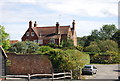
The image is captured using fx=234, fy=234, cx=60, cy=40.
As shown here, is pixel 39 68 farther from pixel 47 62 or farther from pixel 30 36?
pixel 30 36

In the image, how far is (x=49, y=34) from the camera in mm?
66625

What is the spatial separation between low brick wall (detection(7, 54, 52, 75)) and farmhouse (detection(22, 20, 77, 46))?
3511 centimetres

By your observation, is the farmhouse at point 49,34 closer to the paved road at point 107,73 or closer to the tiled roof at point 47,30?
the tiled roof at point 47,30

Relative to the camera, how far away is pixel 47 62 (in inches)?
1098

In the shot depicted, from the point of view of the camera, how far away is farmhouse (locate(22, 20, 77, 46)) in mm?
64688

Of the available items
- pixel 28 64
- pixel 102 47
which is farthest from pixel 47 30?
pixel 28 64

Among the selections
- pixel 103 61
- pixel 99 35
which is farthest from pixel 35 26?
pixel 99 35

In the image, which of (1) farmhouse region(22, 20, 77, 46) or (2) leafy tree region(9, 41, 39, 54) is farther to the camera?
(1) farmhouse region(22, 20, 77, 46)

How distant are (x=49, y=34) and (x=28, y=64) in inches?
1500

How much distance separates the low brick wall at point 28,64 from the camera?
1107 inches

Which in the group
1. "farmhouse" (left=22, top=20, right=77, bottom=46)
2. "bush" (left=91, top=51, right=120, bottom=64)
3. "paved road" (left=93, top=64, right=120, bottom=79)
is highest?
"farmhouse" (left=22, top=20, right=77, bottom=46)

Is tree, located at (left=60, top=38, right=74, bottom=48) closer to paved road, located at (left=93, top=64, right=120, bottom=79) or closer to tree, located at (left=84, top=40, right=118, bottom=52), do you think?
tree, located at (left=84, top=40, right=118, bottom=52)

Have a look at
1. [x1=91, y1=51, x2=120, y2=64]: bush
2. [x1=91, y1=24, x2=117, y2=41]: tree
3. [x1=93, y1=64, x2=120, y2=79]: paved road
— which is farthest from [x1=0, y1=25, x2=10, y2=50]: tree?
[x1=91, y1=24, x2=117, y2=41]: tree

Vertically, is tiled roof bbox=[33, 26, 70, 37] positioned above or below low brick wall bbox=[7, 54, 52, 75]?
above
